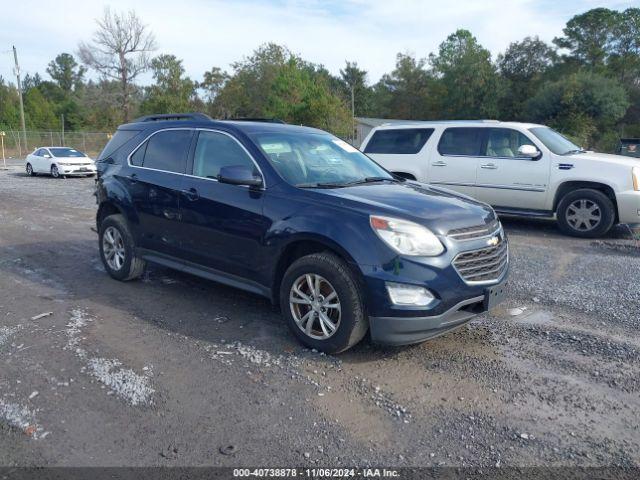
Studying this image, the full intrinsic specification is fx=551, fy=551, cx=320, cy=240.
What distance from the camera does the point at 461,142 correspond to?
33.2 feet

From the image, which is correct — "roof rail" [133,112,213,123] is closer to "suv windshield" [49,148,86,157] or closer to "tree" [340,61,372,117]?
"suv windshield" [49,148,86,157]

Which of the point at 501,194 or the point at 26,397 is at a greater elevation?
the point at 501,194

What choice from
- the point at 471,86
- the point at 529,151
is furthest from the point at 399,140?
the point at 471,86

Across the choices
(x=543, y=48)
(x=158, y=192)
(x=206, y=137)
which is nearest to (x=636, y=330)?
(x=206, y=137)

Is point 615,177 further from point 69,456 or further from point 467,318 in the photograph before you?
point 69,456

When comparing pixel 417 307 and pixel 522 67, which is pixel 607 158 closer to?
pixel 417 307

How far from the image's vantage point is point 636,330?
4.85 meters

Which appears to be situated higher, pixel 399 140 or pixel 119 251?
pixel 399 140

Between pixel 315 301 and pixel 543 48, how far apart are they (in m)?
66.7

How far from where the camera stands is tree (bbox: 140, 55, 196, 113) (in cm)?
4903

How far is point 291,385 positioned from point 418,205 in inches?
67.6

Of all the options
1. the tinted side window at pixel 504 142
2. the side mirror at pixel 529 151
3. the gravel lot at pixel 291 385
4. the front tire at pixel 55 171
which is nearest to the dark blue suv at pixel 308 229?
the gravel lot at pixel 291 385

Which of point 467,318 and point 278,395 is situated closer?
point 278,395

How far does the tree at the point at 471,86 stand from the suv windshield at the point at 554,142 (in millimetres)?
50891
